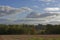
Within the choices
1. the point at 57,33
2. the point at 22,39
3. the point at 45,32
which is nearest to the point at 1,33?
the point at 22,39

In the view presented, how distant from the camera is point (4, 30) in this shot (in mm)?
7844

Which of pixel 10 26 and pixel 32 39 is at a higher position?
pixel 10 26

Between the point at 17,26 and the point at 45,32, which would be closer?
the point at 45,32

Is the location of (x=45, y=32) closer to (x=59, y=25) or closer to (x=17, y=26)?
(x=59, y=25)

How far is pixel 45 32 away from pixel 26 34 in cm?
81

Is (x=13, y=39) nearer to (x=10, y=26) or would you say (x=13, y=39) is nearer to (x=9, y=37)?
(x=9, y=37)

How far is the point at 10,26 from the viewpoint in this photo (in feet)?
26.7

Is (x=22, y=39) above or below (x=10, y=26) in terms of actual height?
below

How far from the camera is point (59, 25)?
8195mm

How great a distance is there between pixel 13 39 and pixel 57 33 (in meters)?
1.88

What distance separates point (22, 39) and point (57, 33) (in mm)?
1545

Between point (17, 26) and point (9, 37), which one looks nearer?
point (9, 37)

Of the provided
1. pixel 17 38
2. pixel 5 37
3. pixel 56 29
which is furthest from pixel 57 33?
pixel 5 37

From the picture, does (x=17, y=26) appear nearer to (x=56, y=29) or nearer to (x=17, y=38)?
(x=17, y=38)
